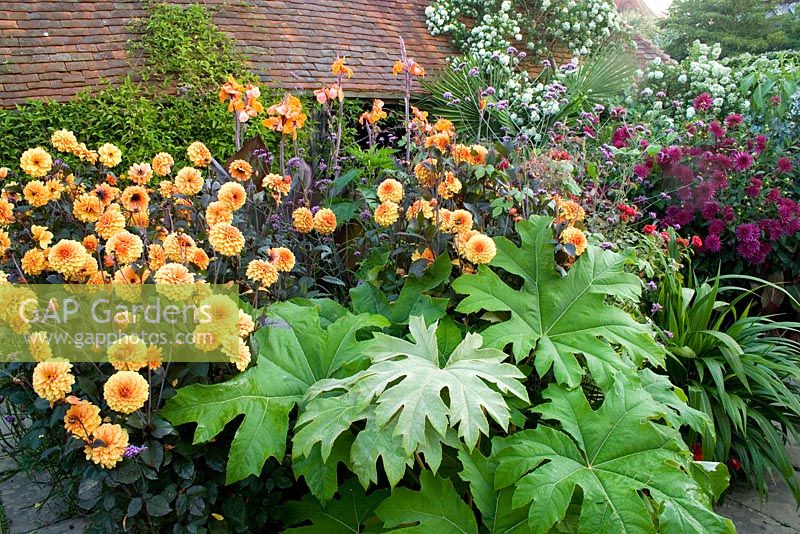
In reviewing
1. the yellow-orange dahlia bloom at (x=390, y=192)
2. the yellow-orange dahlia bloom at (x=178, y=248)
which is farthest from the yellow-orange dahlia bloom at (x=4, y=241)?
the yellow-orange dahlia bloom at (x=390, y=192)

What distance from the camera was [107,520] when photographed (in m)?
1.75

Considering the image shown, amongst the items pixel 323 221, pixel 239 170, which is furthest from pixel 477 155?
pixel 239 170

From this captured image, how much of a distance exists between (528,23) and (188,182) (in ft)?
28.2

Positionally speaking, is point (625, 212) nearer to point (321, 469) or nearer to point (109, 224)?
point (321, 469)

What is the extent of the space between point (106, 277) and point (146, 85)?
5583 mm

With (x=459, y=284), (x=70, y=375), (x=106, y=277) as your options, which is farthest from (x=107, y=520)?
(x=459, y=284)

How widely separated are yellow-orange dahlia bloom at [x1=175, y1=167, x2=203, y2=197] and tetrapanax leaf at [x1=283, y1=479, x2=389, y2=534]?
1070 millimetres

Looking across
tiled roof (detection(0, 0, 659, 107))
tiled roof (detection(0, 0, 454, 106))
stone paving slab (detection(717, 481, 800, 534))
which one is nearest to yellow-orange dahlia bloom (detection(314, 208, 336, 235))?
stone paving slab (detection(717, 481, 800, 534))

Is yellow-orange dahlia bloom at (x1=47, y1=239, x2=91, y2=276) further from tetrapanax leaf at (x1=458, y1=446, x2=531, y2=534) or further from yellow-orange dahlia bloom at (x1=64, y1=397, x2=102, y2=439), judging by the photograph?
tetrapanax leaf at (x1=458, y1=446, x2=531, y2=534)

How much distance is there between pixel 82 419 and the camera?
1.57 metres

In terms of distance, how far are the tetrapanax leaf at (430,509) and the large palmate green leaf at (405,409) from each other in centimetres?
17

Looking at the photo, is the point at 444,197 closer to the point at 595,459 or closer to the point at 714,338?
the point at 595,459

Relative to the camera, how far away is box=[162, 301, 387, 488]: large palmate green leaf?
1738 mm

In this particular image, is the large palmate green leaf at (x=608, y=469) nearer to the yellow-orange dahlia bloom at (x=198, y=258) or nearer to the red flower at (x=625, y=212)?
the yellow-orange dahlia bloom at (x=198, y=258)
